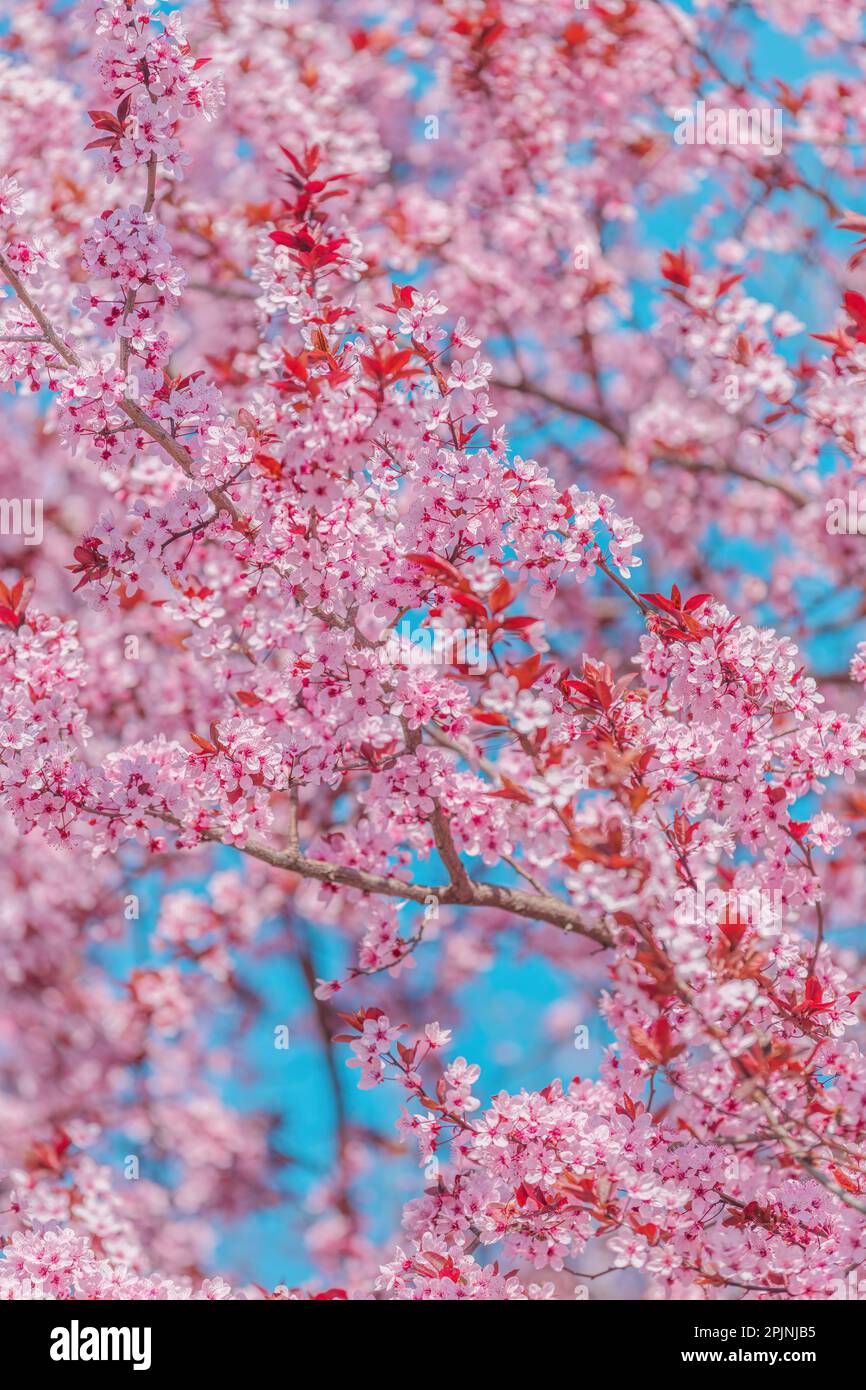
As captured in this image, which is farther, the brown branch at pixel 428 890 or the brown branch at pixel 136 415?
the brown branch at pixel 428 890

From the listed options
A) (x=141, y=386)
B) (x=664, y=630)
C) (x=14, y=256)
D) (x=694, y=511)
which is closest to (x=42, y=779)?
A: (x=141, y=386)

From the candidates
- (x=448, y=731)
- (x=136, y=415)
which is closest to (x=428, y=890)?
(x=448, y=731)

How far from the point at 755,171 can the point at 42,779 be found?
216 inches

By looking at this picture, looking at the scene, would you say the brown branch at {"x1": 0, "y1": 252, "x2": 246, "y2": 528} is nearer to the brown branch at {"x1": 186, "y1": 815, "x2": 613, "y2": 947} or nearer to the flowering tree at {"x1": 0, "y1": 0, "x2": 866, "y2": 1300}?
the flowering tree at {"x1": 0, "y1": 0, "x2": 866, "y2": 1300}

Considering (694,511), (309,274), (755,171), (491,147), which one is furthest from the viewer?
(694,511)

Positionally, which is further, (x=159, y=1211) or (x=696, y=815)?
(x=159, y=1211)

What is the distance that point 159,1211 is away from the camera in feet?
29.8

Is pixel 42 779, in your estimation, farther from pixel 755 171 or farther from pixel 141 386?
pixel 755 171

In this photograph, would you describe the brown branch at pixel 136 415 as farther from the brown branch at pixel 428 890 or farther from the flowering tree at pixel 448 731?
the brown branch at pixel 428 890

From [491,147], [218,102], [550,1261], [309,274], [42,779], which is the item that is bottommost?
[550,1261]

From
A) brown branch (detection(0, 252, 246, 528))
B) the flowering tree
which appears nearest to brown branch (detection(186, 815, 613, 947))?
the flowering tree

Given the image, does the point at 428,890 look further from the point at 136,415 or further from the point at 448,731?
the point at 136,415

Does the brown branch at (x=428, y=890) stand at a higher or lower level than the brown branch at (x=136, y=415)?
lower

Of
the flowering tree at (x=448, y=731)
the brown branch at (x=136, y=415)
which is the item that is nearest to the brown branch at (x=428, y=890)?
the flowering tree at (x=448, y=731)
